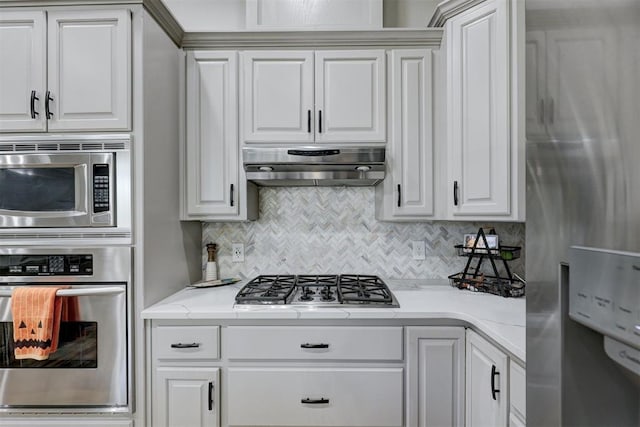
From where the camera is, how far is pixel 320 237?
2346 mm

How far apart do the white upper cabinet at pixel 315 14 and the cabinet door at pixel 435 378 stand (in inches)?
71.1

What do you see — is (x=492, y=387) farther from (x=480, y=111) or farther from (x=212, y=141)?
(x=212, y=141)

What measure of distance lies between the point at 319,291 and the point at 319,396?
0.51 m

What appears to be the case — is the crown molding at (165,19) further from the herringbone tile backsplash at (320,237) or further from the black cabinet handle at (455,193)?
the black cabinet handle at (455,193)

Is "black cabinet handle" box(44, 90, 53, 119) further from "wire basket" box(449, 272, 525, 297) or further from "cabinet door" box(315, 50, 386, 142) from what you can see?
"wire basket" box(449, 272, 525, 297)

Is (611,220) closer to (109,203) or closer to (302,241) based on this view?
(109,203)

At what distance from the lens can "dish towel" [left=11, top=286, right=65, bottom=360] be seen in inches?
60.9

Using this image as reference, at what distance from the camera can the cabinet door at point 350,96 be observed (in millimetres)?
2029

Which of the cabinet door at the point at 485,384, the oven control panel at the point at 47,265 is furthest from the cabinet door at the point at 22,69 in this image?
the cabinet door at the point at 485,384

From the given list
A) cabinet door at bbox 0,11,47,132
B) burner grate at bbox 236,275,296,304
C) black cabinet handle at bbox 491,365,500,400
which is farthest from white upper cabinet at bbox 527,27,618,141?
cabinet door at bbox 0,11,47,132

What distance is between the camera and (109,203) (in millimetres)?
1641

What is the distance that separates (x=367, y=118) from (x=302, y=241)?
2.94 feet

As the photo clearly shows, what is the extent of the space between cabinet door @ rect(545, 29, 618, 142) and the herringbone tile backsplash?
74.8 inches

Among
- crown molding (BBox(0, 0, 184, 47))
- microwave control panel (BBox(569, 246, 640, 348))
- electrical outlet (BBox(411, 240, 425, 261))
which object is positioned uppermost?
crown molding (BBox(0, 0, 184, 47))
